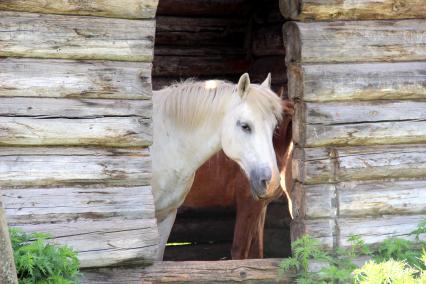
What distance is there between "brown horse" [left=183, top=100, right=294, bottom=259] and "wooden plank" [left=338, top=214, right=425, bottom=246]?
3.85 ft

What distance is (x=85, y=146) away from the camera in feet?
16.6

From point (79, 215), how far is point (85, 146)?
0.47 metres

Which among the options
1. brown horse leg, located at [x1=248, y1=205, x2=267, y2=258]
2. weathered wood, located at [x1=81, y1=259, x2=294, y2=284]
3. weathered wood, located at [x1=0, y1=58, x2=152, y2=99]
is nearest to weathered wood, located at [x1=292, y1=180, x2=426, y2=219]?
weathered wood, located at [x1=81, y1=259, x2=294, y2=284]

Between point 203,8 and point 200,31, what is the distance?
30cm

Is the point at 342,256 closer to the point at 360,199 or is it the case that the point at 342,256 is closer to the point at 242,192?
the point at 360,199

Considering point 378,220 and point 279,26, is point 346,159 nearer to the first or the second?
point 378,220

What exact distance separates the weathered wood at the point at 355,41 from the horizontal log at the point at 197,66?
12.1 ft

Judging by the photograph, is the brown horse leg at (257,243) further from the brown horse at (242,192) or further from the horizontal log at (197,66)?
the horizontal log at (197,66)

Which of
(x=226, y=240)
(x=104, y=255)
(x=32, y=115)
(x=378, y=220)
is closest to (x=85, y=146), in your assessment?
(x=32, y=115)

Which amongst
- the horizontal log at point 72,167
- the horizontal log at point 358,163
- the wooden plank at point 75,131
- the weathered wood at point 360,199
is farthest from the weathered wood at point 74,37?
the weathered wood at point 360,199

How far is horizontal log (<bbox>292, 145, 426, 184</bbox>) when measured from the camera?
17.9 feet

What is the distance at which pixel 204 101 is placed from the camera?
5875 mm

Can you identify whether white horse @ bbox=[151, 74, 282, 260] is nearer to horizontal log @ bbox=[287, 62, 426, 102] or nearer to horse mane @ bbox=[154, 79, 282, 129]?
horse mane @ bbox=[154, 79, 282, 129]

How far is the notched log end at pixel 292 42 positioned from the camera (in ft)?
17.8
